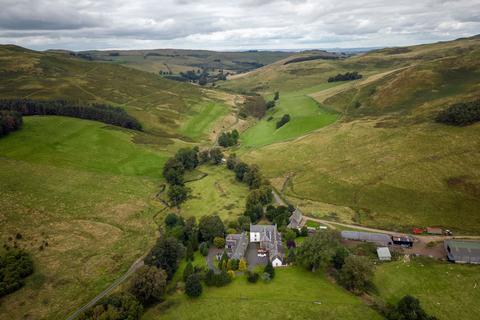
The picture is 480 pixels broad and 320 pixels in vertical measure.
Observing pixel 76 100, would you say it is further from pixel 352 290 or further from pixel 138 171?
pixel 352 290

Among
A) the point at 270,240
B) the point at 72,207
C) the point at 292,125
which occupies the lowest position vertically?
the point at 72,207

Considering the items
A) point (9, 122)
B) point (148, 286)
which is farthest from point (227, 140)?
point (148, 286)

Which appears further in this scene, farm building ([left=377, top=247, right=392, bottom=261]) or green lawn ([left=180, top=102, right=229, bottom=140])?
green lawn ([left=180, top=102, right=229, bottom=140])

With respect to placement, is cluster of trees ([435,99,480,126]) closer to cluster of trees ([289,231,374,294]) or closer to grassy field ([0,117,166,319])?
cluster of trees ([289,231,374,294])

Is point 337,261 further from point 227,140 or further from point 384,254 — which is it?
point 227,140

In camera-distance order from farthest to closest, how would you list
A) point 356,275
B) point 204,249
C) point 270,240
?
point 270,240
point 204,249
point 356,275

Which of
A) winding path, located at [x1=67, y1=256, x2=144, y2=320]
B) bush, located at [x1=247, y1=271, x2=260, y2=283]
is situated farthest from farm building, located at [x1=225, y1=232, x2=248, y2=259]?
winding path, located at [x1=67, y1=256, x2=144, y2=320]
